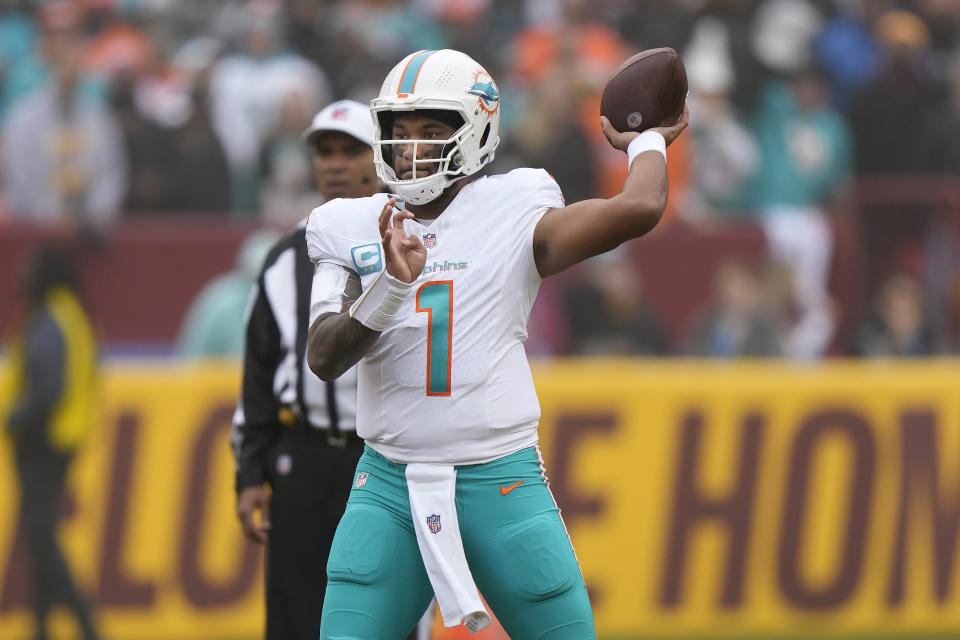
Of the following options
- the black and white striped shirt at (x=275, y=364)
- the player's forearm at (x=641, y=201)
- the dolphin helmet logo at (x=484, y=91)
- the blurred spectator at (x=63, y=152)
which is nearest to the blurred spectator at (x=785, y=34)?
the blurred spectator at (x=63, y=152)

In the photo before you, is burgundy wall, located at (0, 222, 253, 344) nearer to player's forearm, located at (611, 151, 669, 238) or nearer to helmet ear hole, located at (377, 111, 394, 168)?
helmet ear hole, located at (377, 111, 394, 168)

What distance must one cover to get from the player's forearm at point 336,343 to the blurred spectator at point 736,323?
6001 mm

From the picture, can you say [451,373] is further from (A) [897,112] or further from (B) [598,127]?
(A) [897,112]

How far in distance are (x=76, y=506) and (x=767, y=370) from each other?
365 centimetres

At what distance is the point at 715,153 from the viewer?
11156mm

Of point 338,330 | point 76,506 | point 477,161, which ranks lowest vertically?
point 76,506

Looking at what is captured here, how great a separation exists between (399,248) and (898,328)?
7.18m

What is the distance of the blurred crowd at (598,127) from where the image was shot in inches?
412

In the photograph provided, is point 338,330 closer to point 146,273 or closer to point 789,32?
point 146,273

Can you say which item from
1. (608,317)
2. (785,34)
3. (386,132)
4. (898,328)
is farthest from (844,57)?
(386,132)

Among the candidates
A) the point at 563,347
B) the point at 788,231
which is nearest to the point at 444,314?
the point at 563,347

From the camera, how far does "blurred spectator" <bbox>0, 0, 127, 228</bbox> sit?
34.2 ft

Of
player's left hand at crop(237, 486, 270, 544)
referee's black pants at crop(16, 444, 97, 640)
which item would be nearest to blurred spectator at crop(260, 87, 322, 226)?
referee's black pants at crop(16, 444, 97, 640)

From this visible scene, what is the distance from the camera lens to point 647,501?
28.3ft
